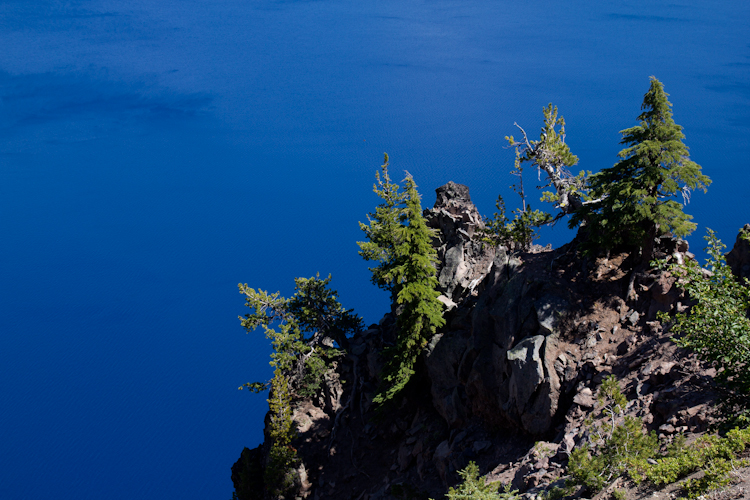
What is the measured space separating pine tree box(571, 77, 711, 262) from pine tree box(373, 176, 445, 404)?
7232 millimetres

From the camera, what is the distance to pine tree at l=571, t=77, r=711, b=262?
18578mm

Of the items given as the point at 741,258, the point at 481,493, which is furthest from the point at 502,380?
the point at 741,258

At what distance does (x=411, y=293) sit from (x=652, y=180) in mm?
10234

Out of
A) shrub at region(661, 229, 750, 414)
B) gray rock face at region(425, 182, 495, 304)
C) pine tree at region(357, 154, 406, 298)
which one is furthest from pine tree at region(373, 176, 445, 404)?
shrub at region(661, 229, 750, 414)

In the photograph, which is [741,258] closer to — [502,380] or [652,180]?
[652,180]

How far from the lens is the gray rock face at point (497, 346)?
2016 centimetres

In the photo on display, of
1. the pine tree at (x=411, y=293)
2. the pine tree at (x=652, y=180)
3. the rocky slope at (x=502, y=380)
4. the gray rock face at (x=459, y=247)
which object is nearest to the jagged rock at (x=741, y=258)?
the rocky slope at (x=502, y=380)

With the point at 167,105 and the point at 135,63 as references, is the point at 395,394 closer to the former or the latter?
the point at 167,105

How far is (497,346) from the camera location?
2269 cm

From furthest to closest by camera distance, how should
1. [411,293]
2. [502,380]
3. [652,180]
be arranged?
[411,293]
[502,380]
[652,180]

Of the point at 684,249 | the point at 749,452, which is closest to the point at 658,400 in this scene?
the point at 749,452

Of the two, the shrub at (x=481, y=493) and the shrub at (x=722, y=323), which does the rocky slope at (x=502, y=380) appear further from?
the shrub at (x=722, y=323)

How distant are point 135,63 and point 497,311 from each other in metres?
93.8

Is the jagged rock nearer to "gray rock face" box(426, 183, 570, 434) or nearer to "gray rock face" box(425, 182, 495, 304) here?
"gray rock face" box(426, 183, 570, 434)
